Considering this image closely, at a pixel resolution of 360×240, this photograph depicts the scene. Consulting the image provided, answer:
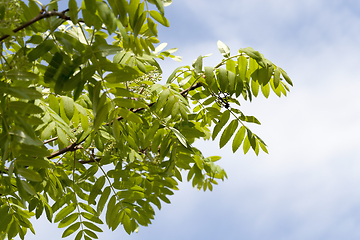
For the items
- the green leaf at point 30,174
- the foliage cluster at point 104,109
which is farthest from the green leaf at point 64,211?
the green leaf at point 30,174

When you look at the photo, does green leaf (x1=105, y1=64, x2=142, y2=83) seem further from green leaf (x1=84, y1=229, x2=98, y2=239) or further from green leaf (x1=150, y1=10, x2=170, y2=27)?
green leaf (x1=84, y1=229, x2=98, y2=239)

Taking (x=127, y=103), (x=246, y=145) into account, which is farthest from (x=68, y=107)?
(x=246, y=145)

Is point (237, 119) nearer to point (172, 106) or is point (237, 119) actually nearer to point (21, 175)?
point (172, 106)

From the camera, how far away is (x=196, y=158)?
10.3ft

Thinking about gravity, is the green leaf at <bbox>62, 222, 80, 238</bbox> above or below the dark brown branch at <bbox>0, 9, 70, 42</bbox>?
below

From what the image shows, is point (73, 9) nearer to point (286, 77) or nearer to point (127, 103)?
point (127, 103)

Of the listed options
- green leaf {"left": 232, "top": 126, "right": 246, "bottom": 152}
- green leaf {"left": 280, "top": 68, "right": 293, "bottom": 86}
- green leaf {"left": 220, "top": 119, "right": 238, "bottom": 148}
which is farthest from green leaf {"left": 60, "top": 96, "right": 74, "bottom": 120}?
green leaf {"left": 280, "top": 68, "right": 293, "bottom": 86}

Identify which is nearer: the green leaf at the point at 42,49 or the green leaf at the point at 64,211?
the green leaf at the point at 42,49

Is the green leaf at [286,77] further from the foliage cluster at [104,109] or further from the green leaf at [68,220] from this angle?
the green leaf at [68,220]

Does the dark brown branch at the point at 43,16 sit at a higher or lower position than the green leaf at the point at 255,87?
lower

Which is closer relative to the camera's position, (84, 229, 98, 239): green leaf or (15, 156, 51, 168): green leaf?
(15, 156, 51, 168): green leaf

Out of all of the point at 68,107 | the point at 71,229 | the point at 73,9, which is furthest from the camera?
the point at 71,229

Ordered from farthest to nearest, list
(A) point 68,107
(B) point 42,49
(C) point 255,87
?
(C) point 255,87 → (A) point 68,107 → (B) point 42,49

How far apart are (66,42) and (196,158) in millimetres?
1656
